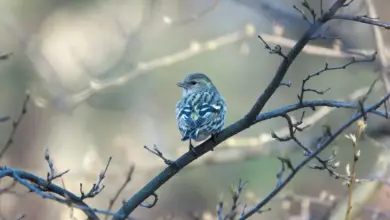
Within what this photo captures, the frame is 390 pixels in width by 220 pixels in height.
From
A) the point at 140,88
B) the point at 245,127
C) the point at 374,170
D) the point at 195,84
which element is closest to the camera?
the point at 245,127

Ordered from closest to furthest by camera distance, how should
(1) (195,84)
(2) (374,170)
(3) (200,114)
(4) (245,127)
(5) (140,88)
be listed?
(4) (245,127)
(3) (200,114)
(2) (374,170)
(1) (195,84)
(5) (140,88)

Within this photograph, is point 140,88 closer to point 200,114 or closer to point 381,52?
point 381,52

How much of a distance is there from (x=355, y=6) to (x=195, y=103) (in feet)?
6.30

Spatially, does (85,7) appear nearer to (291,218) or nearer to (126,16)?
(126,16)

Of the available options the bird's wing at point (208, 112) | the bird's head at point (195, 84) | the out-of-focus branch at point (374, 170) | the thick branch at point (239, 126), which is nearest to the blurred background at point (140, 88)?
the out-of-focus branch at point (374, 170)

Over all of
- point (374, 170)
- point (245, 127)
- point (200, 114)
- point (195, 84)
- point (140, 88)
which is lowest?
point (245, 127)

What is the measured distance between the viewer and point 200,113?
15.9 feet

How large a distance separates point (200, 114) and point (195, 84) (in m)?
1.47

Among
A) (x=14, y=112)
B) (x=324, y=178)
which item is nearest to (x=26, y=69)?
(x=14, y=112)

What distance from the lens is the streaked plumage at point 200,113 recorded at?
4.48 meters

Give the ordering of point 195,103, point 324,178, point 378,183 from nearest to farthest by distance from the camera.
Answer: point 195,103 < point 378,183 < point 324,178

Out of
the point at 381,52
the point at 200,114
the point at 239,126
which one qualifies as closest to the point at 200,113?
the point at 200,114

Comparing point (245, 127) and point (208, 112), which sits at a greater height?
point (208, 112)

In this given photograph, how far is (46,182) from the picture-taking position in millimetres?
3316
